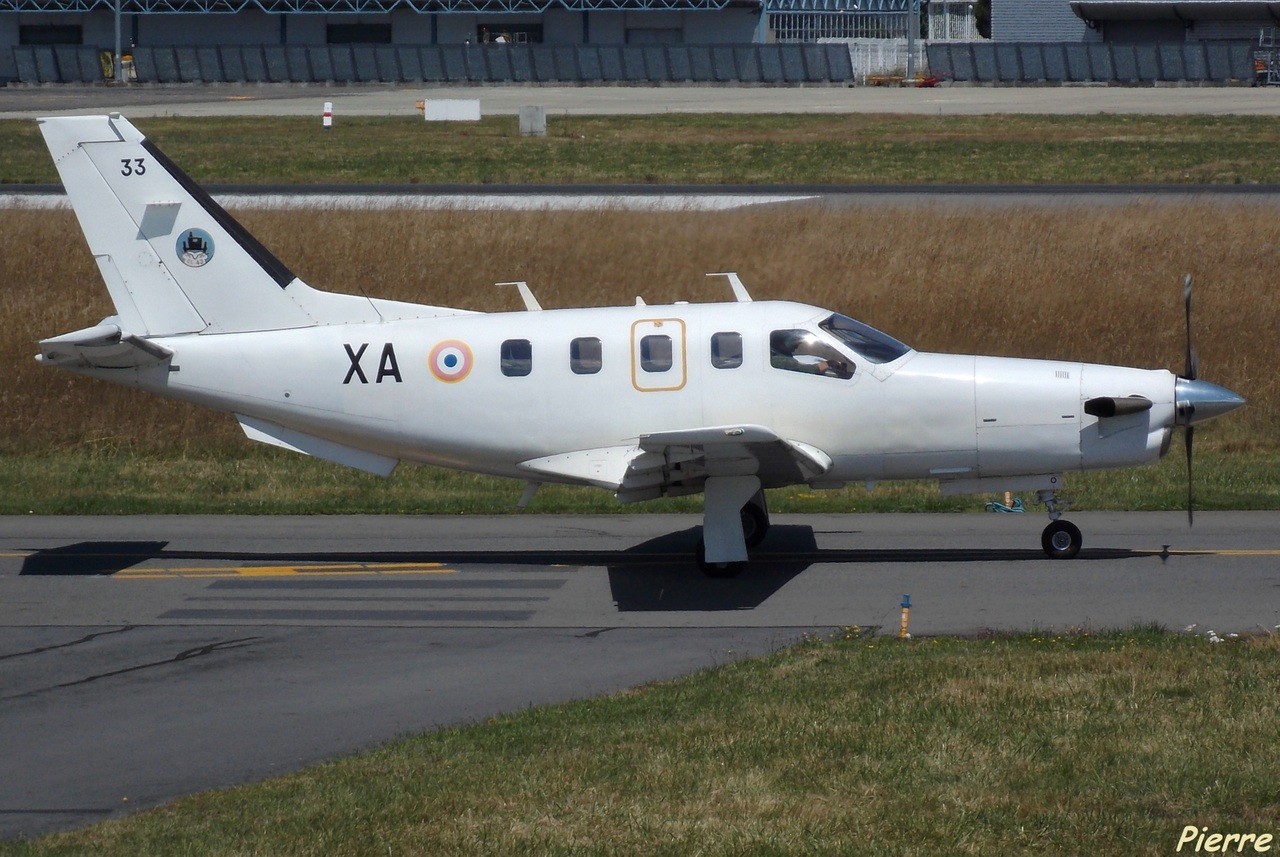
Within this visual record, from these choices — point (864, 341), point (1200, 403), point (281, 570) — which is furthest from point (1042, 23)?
point (281, 570)

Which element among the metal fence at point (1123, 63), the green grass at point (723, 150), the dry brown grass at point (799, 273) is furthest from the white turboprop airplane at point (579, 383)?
the metal fence at point (1123, 63)

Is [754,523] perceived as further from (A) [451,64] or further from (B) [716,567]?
(A) [451,64]

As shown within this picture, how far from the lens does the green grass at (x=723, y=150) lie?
130 ft

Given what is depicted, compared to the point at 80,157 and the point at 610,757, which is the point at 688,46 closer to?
the point at 80,157

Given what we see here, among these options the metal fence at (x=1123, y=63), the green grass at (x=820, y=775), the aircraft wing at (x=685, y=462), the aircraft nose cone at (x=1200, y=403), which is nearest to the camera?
the green grass at (x=820, y=775)

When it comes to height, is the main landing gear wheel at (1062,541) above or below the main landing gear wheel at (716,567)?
below

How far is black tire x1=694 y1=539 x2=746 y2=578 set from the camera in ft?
44.0

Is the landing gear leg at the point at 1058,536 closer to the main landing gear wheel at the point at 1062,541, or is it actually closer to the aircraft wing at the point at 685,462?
the main landing gear wheel at the point at 1062,541

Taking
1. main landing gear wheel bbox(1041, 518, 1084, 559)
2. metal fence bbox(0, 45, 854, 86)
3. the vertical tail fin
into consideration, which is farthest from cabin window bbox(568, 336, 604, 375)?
metal fence bbox(0, 45, 854, 86)

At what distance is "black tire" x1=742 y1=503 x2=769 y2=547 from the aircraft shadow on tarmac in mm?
143

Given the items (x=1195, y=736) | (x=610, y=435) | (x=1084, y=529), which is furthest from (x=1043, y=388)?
(x=1195, y=736)

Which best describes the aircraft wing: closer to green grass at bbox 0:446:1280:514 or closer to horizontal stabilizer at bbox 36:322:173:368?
green grass at bbox 0:446:1280:514

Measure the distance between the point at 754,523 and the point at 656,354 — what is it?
2270 millimetres

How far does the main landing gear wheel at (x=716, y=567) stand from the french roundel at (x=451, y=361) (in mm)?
2715
